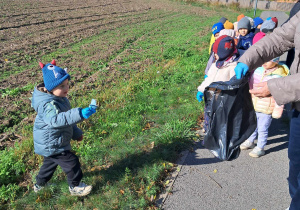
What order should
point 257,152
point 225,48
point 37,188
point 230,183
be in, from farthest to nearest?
point 257,152 → point 225,48 → point 230,183 → point 37,188

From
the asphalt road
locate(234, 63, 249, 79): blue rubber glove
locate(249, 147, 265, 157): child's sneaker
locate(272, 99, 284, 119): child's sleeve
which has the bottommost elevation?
the asphalt road

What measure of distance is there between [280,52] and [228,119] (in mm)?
882

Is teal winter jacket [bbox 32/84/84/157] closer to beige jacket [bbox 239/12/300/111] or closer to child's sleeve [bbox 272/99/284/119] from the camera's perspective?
beige jacket [bbox 239/12/300/111]

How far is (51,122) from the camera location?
273 cm

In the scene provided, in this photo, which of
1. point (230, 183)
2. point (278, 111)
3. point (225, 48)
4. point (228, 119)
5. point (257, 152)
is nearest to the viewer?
point (228, 119)

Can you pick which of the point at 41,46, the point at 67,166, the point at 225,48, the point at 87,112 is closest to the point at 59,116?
the point at 87,112

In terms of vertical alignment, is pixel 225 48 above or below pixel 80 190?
above

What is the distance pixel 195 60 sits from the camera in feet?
29.3

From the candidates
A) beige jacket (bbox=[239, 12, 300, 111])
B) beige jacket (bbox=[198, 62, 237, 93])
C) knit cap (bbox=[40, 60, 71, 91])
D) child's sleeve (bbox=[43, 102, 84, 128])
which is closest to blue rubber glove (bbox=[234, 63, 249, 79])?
beige jacket (bbox=[239, 12, 300, 111])

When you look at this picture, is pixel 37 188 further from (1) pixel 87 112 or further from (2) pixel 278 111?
(2) pixel 278 111

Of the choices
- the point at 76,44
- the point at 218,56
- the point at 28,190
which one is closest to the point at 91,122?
the point at 28,190

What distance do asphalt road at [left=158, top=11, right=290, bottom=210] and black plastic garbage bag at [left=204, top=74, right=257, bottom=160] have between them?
50 centimetres

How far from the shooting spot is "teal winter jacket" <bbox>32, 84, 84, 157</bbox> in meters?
2.70

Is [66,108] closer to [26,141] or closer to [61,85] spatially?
[61,85]
